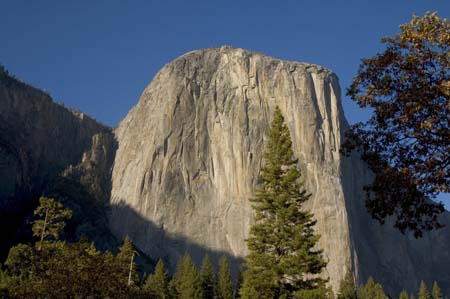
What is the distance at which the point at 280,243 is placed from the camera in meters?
38.5

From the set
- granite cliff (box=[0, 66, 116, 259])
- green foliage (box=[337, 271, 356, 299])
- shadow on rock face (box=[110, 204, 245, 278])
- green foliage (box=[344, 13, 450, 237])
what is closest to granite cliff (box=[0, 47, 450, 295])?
shadow on rock face (box=[110, 204, 245, 278])

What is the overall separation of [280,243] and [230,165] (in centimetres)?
10876

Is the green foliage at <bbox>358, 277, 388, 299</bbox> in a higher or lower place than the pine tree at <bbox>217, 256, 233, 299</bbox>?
higher

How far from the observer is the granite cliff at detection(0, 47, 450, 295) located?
13900 cm

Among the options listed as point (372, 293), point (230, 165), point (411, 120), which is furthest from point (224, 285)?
point (411, 120)

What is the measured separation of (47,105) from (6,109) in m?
14.9

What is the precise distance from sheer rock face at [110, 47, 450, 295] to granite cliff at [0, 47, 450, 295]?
277mm

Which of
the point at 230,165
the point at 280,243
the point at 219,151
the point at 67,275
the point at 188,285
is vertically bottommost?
the point at 67,275

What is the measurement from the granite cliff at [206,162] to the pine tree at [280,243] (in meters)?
96.6

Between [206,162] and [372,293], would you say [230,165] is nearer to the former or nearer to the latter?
[206,162]

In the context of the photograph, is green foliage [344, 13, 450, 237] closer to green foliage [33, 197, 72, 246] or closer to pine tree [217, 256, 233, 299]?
green foliage [33, 197, 72, 246]

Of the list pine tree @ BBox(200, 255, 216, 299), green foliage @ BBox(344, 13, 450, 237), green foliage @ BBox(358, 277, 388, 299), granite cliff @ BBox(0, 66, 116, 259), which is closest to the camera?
green foliage @ BBox(344, 13, 450, 237)

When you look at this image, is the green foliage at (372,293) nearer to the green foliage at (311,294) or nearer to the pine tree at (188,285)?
the pine tree at (188,285)

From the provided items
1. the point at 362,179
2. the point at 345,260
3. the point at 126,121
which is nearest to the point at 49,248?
the point at 345,260
